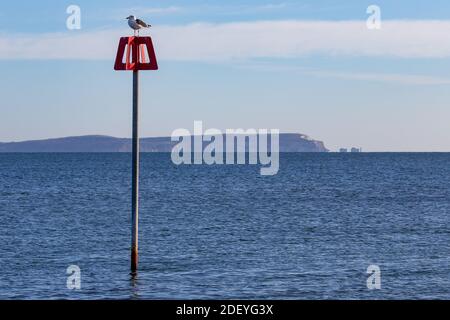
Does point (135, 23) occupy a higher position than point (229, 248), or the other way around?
point (135, 23)

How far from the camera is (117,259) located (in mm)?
36312

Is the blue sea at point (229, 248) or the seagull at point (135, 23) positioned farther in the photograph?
the blue sea at point (229, 248)

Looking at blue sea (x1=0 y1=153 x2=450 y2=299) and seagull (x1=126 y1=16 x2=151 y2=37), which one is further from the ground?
seagull (x1=126 y1=16 x2=151 y2=37)

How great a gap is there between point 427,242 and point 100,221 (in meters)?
23.7

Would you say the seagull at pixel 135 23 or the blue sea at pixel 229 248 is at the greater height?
the seagull at pixel 135 23

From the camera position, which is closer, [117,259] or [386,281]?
[386,281]

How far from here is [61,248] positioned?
41.1 m

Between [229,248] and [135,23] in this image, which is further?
[229,248]

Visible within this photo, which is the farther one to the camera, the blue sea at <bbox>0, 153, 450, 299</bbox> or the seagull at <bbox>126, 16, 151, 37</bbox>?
the blue sea at <bbox>0, 153, 450, 299</bbox>
